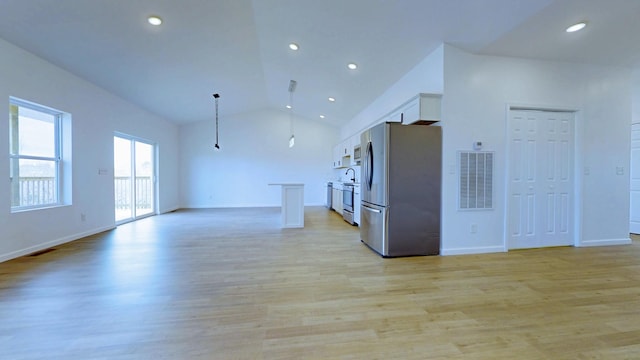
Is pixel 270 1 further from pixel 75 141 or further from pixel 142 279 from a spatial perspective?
pixel 75 141

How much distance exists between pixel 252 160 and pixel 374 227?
637 cm

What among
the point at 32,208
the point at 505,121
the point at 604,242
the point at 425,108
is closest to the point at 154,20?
the point at 32,208

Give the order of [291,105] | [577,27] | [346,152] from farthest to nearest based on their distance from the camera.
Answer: [291,105]
[346,152]
[577,27]

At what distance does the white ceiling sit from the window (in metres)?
0.84

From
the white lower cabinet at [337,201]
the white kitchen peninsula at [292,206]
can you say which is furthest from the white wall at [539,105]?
the white lower cabinet at [337,201]

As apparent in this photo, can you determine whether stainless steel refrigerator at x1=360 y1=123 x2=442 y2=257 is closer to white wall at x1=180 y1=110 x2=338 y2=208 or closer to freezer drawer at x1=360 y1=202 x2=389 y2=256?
freezer drawer at x1=360 y1=202 x2=389 y2=256

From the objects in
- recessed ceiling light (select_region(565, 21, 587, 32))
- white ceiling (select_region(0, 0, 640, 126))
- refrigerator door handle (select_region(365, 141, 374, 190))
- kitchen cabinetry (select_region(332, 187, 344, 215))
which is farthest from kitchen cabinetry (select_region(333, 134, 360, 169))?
recessed ceiling light (select_region(565, 21, 587, 32))

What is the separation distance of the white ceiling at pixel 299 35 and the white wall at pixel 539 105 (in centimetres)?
25

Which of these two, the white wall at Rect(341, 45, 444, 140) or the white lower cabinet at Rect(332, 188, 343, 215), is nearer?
the white wall at Rect(341, 45, 444, 140)

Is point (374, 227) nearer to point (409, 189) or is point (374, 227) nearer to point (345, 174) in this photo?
point (409, 189)

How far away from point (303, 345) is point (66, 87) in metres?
5.28

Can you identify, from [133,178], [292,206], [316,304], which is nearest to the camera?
[316,304]

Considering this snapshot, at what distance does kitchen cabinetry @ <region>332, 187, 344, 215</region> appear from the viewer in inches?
282

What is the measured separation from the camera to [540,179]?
3.95m
